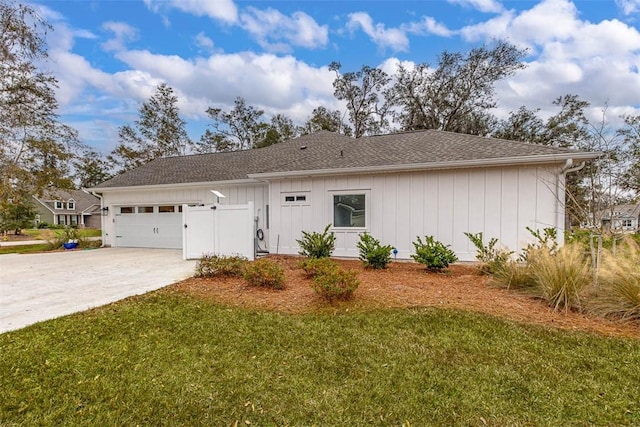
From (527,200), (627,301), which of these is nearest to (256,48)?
(527,200)

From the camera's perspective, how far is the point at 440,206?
814cm

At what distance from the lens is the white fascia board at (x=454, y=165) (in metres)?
6.89

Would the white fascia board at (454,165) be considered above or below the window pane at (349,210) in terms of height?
above

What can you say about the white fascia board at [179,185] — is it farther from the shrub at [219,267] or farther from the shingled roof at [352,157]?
the shrub at [219,267]

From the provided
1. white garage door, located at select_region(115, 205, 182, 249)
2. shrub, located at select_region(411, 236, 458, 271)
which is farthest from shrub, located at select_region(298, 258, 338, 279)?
white garage door, located at select_region(115, 205, 182, 249)

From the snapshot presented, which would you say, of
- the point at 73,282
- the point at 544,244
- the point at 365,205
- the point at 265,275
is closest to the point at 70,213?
the point at 73,282

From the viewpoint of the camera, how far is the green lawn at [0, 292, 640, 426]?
2.33 m

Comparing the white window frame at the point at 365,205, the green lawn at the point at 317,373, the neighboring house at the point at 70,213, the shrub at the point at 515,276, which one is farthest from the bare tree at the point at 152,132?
the shrub at the point at 515,276

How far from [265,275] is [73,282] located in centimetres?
439

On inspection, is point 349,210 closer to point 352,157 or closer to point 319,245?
point 319,245

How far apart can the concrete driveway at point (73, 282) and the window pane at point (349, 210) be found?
424 centimetres

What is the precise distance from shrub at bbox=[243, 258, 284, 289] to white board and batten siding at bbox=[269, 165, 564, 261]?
12.0ft

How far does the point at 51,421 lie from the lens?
2250 mm

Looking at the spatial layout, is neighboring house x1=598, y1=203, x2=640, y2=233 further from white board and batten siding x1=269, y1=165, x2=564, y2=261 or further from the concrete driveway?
the concrete driveway
